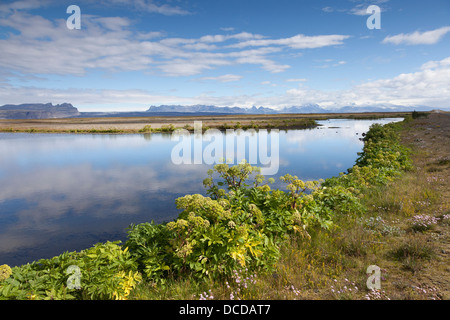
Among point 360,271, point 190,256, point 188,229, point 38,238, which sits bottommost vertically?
point 38,238

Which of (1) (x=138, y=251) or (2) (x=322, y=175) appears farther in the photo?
(2) (x=322, y=175)

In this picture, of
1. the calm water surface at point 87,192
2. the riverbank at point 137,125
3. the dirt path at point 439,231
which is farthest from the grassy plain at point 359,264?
the riverbank at point 137,125

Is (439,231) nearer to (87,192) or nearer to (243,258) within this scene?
(243,258)

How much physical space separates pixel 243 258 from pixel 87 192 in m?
15.4

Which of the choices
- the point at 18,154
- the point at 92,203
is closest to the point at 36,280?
the point at 92,203

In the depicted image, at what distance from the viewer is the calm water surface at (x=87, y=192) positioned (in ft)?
34.2

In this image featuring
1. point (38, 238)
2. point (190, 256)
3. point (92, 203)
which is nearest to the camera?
point (190, 256)

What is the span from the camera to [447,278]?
206 inches

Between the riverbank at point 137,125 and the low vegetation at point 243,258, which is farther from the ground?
the riverbank at point 137,125

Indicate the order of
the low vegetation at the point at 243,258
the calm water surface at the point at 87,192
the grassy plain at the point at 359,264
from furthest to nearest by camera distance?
the calm water surface at the point at 87,192 < the grassy plain at the point at 359,264 < the low vegetation at the point at 243,258

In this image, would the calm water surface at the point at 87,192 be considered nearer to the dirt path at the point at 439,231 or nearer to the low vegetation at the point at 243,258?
the low vegetation at the point at 243,258

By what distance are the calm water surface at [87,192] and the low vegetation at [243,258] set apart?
5962mm

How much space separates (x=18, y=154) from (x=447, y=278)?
4181cm
